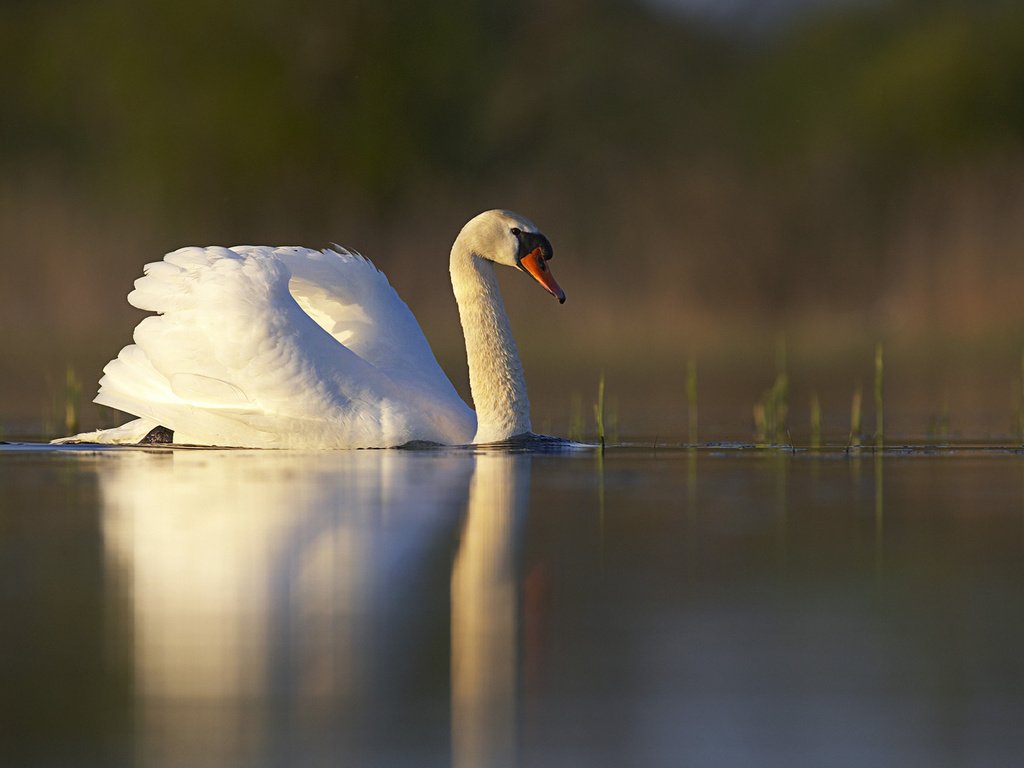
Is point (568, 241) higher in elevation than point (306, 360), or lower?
higher

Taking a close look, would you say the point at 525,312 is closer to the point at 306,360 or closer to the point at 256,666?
the point at 306,360

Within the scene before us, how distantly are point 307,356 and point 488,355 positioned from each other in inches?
41.9

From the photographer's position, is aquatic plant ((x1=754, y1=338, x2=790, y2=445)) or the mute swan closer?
the mute swan

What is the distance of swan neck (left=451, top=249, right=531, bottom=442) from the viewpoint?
28.1 ft

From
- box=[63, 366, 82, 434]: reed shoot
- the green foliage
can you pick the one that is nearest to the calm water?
box=[63, 366, 82, 434]: reed shoot

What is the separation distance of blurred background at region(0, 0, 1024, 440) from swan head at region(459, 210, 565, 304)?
7772 millimetres

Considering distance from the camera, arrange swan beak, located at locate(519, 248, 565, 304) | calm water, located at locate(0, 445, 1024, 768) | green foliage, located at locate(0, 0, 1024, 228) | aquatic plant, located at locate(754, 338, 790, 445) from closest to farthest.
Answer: calm water, located at locate(0, 445, 1024, 768)
swan beak, located at locate(519, 248, 565, 304)
aquatic plant, located at locate(754, 338, 790, 445)
green foliage, located at locate(0, 0, 1024, 228)

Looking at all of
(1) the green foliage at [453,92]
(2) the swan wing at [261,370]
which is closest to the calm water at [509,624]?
(2) the swan wing at [261,370]

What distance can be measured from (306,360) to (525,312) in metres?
16.6

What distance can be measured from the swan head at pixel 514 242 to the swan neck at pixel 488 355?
0.13m

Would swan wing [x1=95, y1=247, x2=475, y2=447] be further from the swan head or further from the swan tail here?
→ the swan head

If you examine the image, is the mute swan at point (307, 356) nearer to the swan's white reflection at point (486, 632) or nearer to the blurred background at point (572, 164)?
the swan's white reflection at point (486, 632)

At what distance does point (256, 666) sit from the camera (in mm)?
3689

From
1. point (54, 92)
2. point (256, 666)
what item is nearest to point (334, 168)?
point (54, 92)
